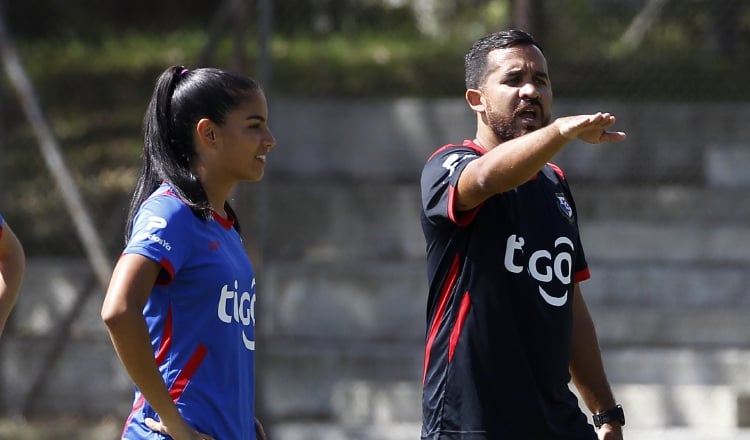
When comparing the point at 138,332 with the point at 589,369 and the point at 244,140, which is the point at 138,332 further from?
the point at 589,369

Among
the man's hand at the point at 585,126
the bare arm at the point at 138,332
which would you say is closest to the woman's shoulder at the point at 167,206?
the bare arm at the point at 138,332

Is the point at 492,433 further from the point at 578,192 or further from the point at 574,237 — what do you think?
the point at 578,192

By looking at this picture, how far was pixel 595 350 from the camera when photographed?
3682 millimetres

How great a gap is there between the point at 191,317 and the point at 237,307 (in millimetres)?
150

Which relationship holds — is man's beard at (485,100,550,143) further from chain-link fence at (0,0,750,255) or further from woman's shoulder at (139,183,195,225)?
chain-link fence at (0,0,750,255)

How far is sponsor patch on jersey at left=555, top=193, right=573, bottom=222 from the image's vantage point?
342 centimetres

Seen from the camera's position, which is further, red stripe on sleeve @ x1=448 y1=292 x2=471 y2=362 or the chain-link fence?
the chain-link fence

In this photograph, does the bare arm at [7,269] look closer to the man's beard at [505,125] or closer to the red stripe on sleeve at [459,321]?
the red stripe on sleeve at [459,321]

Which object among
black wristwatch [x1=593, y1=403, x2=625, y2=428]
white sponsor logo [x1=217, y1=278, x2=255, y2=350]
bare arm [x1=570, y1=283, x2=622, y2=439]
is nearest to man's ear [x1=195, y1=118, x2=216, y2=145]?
white sponsor logo [x1=217, y1=278, x2=255, y2=350]

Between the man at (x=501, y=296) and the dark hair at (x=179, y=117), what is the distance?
2.02 ft

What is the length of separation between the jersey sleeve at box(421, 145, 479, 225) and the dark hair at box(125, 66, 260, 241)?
0.57 m

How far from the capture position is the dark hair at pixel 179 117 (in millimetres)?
3068

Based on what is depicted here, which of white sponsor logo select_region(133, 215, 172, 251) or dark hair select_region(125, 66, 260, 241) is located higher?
dark hair select_region(125, 66, 260, 241)

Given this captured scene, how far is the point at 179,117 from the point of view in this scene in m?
3.08
